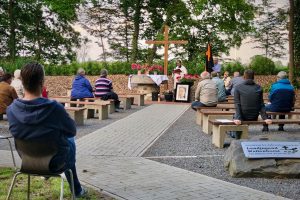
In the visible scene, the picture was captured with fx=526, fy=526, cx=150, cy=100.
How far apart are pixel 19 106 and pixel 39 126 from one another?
28 cm

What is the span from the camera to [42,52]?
37969 mm

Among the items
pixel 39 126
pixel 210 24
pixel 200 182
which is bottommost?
pixel 200 182

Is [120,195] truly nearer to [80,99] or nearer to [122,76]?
[80,99]

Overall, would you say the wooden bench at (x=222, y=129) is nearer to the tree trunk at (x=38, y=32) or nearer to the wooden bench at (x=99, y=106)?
the wooden bench at (x=99, y=106)

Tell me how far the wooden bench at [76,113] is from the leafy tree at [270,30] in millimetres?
21746

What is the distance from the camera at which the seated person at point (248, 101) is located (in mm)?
10445

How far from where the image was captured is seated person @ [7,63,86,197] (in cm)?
452

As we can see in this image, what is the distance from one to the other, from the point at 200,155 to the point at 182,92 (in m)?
14.0

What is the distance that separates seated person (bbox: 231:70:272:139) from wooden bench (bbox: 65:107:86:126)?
4.39 m

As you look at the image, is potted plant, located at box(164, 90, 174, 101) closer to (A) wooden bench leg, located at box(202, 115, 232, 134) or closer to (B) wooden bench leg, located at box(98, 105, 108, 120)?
(B) wooden bench leg, located at box(98, 105, 108, 120)

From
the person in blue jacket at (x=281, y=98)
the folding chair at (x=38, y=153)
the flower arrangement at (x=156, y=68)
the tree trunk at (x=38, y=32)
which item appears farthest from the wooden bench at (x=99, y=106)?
the tree trunk at (x=38, y=32)

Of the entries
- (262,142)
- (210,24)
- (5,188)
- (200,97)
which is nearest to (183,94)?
(200,97)

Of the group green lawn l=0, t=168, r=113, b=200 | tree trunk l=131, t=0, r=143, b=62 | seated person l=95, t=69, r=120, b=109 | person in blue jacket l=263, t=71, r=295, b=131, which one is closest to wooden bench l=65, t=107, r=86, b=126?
seated person l=95, t=69, r=120, b=109

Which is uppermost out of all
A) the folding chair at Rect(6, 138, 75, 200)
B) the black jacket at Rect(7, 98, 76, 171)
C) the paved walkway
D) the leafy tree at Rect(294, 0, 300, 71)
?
the leafy tree at Rect(294, 0, 300, 71)
